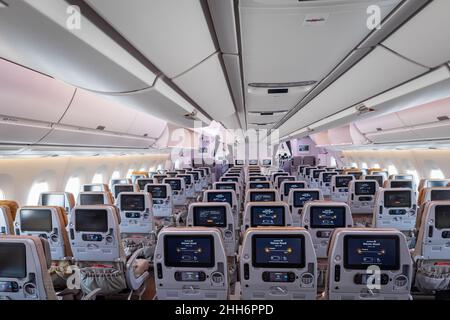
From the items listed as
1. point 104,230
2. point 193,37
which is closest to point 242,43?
point 193,37

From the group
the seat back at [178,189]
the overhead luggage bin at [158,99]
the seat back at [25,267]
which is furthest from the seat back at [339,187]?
the seat back at [25,267]

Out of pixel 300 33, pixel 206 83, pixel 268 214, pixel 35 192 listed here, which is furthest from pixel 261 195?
pixel 35 192

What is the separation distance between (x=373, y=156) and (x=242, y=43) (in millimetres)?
18200

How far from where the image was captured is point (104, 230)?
4.62 metres

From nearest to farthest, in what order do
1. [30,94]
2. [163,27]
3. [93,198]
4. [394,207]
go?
[163,27], [30,94], [394,207], [93,198]

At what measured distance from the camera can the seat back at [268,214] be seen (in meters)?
4.96

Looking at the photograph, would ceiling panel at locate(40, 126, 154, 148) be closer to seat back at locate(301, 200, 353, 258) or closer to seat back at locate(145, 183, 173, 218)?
seat back at locate(145, 183, 173, 218)

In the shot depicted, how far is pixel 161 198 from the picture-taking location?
8695mm

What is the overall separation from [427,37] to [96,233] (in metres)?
4.40

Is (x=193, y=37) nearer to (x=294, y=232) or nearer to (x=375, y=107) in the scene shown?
(x=294, y=232)

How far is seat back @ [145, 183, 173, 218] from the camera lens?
Result: 866cm

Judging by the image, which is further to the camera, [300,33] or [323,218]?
[323,218]

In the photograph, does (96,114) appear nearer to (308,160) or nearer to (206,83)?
(206,83)

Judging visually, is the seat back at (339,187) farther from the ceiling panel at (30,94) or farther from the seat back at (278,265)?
the ceiling panel at (30,94)
